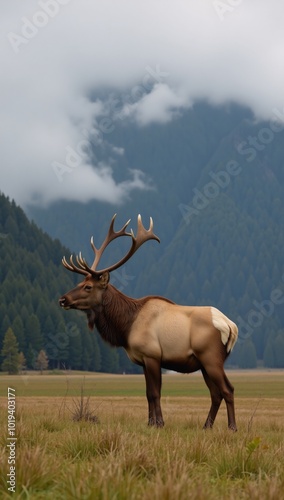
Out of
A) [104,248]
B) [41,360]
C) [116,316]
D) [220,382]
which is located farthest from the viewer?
[41,360]

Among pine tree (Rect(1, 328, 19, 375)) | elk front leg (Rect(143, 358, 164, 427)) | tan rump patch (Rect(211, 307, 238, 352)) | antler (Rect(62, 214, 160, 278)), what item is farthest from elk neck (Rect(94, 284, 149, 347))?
pine tree (Rect(1, 328, 19, 375))

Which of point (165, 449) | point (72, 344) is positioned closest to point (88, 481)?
point (165, 449)

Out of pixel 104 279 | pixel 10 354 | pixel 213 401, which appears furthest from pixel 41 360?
pixel 213 401

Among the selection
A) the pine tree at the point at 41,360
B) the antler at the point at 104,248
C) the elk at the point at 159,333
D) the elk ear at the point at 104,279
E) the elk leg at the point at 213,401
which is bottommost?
the elk leg at the point at 213,401

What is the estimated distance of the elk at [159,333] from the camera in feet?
41.9

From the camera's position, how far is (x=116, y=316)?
44.2 feet

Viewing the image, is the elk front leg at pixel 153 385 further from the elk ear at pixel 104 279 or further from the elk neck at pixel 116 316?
the elk ear at pixel 104 279

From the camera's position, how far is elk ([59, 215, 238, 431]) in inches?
502

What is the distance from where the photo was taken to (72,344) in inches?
5157

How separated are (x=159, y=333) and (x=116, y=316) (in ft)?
3.04

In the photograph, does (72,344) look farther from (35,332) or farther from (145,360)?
(145,360)

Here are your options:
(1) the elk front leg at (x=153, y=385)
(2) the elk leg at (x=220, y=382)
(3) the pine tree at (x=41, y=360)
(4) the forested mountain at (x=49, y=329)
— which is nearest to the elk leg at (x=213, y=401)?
(2) the elk leg at (x=220, y=382)

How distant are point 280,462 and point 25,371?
116 meters

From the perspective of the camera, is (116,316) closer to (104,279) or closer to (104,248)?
(104,279)
